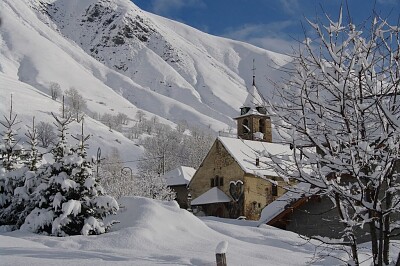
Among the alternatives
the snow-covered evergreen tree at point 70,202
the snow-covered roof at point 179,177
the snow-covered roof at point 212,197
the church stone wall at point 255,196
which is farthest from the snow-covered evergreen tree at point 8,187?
the snow-covered roof at point 179,177

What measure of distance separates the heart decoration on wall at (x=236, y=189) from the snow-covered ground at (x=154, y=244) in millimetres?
25579

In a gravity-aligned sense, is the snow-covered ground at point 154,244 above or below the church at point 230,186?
below

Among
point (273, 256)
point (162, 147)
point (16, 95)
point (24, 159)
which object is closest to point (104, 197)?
point (273, 256)

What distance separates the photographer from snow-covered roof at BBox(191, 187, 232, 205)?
148 feet

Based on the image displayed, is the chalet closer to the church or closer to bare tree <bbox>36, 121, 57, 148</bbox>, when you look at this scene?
the church

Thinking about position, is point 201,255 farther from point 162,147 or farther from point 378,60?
point 162,147

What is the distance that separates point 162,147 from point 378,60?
84676mm

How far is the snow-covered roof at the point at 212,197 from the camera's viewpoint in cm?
4500

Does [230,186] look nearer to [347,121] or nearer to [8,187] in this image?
[8,187]

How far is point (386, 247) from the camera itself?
5.38 metres

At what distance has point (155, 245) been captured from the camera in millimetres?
13375

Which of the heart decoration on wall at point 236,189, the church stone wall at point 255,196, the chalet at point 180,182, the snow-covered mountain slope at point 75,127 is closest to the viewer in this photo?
the church stone wall at point 255,196

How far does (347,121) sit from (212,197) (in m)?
40.5

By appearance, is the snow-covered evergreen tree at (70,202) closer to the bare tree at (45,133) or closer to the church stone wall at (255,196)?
the church stone wall at (255,196)
